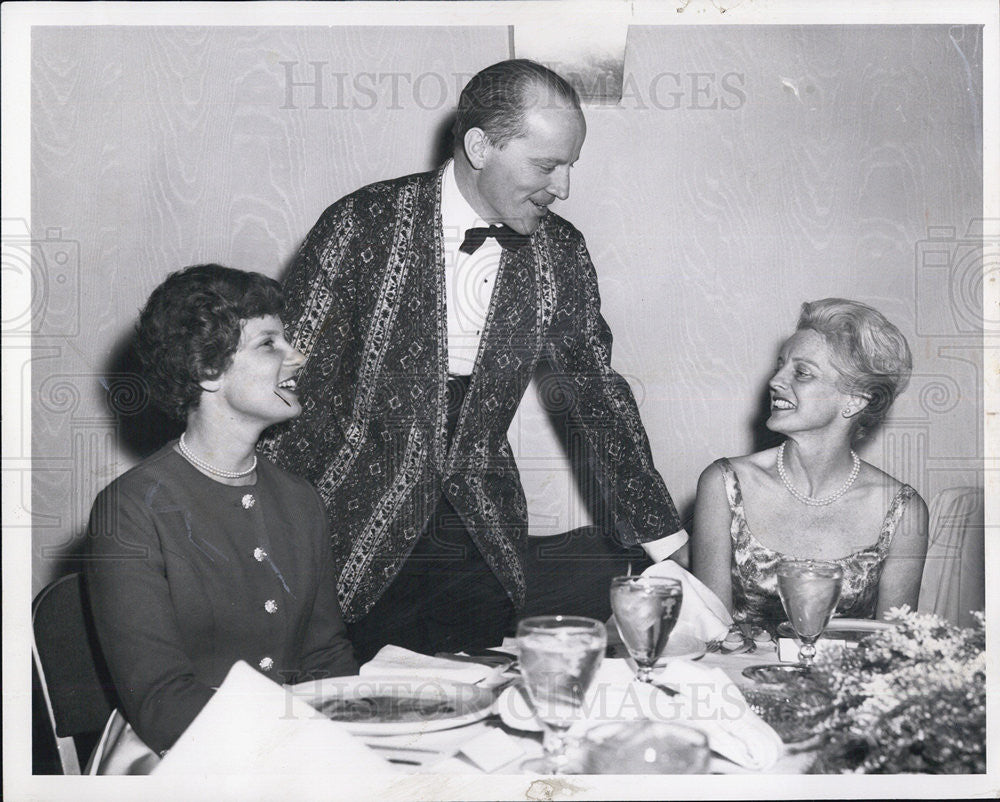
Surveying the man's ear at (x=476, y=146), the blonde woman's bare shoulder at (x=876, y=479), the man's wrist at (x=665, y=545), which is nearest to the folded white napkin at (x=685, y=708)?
the man's wrist at (x=665, y=545)

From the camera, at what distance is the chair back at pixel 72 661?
137 centimetres

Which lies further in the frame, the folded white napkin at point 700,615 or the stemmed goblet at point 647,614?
the folded white napkin at point 700,615

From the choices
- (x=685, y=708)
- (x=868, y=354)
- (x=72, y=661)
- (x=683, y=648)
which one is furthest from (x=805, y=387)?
(x=72, y=661)

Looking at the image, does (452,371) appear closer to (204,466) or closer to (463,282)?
(463,282)

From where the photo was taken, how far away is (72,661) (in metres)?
1.38

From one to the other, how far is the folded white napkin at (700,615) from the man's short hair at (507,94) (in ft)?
2.40

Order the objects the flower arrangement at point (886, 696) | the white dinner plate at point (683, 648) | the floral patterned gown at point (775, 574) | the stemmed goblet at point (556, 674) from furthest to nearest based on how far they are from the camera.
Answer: the floral patterned gown at point (775, 574) < the white dinner plate at point (683, 648) < the flower arrangement at point (886, 696) < the stemmed goblet at point (556, 674)

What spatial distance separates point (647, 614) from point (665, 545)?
499 mm

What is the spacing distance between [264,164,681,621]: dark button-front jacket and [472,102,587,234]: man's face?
0.04 metres

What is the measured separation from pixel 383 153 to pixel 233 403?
0.48 meters

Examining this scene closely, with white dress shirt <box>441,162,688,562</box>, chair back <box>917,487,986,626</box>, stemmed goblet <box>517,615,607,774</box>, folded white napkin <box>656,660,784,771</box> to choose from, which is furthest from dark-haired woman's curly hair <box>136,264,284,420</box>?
chair back <box>917,487,986,626</box>

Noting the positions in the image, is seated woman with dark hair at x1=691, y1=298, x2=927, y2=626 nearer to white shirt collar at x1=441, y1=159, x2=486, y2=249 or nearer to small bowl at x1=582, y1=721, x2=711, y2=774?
small bowl at x1=582, y1=721, x2=711, y2=774

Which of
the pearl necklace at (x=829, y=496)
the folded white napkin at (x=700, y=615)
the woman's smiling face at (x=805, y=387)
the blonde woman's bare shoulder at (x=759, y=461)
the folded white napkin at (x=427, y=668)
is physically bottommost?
the folded white napkin at (x=427, y=668)

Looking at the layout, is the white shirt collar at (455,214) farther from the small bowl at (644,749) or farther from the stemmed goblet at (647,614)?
the small bowl at (644,749)
